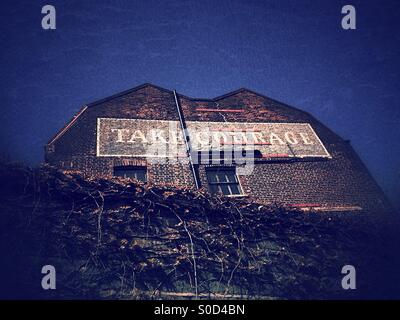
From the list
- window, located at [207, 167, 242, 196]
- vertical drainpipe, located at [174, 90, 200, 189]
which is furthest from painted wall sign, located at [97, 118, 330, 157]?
window, located at [207, 167, 242, 196]

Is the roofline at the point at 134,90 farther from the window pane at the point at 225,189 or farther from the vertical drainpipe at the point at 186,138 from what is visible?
the window pane at the point at 225,189

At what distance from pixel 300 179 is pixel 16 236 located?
8486mm

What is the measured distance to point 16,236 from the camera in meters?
6.64

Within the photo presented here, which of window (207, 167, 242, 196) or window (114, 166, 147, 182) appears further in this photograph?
window (207, 167, 242, 196)

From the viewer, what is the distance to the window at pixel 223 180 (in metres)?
9.73

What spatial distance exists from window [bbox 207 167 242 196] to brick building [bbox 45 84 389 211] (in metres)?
0.03

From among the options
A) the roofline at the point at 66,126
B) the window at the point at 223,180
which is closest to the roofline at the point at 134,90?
the roofline at the point at 66,126

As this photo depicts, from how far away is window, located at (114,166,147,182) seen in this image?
30.8 feet

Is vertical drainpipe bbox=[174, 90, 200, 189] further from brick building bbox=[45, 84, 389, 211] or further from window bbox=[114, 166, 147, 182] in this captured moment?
window bbox=[114, 166, 147, 182]

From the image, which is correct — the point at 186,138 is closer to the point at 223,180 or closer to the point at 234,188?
the point at 223,180

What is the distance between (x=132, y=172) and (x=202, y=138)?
2.84m

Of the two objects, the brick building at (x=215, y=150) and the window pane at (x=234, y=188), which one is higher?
the brick building at (x=215, y=150)

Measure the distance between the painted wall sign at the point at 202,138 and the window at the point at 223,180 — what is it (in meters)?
0.81

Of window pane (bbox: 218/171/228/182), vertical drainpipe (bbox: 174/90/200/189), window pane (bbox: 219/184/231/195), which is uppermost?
vertical drainpipe (bbox: 174/90/200/189)
